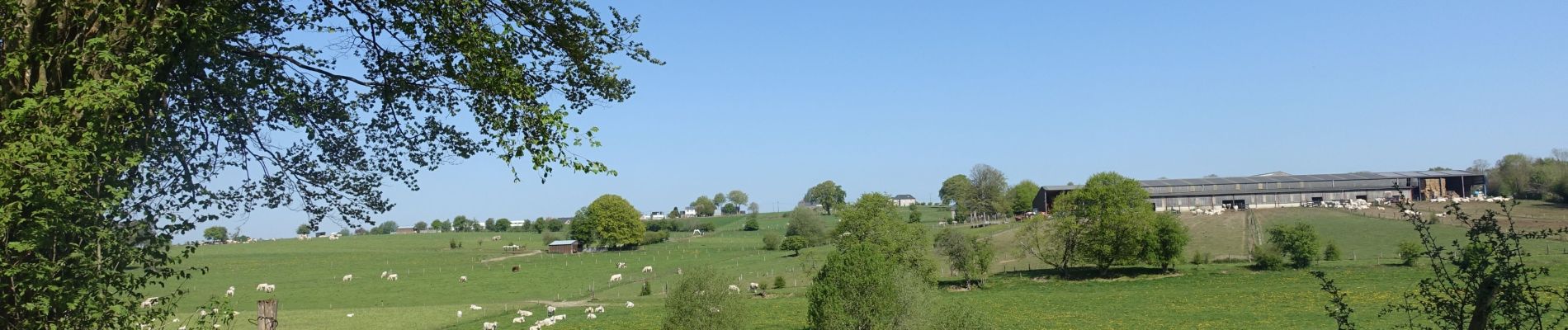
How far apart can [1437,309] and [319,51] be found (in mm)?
10011

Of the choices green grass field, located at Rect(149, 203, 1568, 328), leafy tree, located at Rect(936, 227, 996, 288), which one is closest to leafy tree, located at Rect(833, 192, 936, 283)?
leafy tree, located at Rect(936, 227, 996, 288)

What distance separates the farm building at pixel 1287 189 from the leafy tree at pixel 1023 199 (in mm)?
15533

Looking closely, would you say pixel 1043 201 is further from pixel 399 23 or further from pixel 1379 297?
pixel 399 23

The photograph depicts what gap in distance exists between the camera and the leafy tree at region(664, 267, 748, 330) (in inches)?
1452

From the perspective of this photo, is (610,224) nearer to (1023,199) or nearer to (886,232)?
(886,232)

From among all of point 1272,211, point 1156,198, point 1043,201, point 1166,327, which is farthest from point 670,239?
point 1166,327

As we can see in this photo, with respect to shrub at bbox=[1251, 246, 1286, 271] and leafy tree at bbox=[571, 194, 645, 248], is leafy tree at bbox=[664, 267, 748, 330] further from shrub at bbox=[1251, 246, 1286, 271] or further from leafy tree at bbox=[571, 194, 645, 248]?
leafy tree at bbox=[571, 194, 645, 248]

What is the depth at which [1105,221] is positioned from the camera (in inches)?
2618

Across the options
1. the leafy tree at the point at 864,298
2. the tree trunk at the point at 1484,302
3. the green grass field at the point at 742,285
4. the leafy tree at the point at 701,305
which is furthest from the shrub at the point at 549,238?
the tree trunk at the point at 1484,302

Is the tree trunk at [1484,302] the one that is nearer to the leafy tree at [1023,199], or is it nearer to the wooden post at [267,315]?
the wooden post at [267,315]

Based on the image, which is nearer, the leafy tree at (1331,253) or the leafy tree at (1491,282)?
the leafy tree at (1491,282)

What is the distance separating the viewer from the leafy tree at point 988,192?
152 meters

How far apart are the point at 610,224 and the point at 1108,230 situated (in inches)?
2472

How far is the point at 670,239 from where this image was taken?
127 m
